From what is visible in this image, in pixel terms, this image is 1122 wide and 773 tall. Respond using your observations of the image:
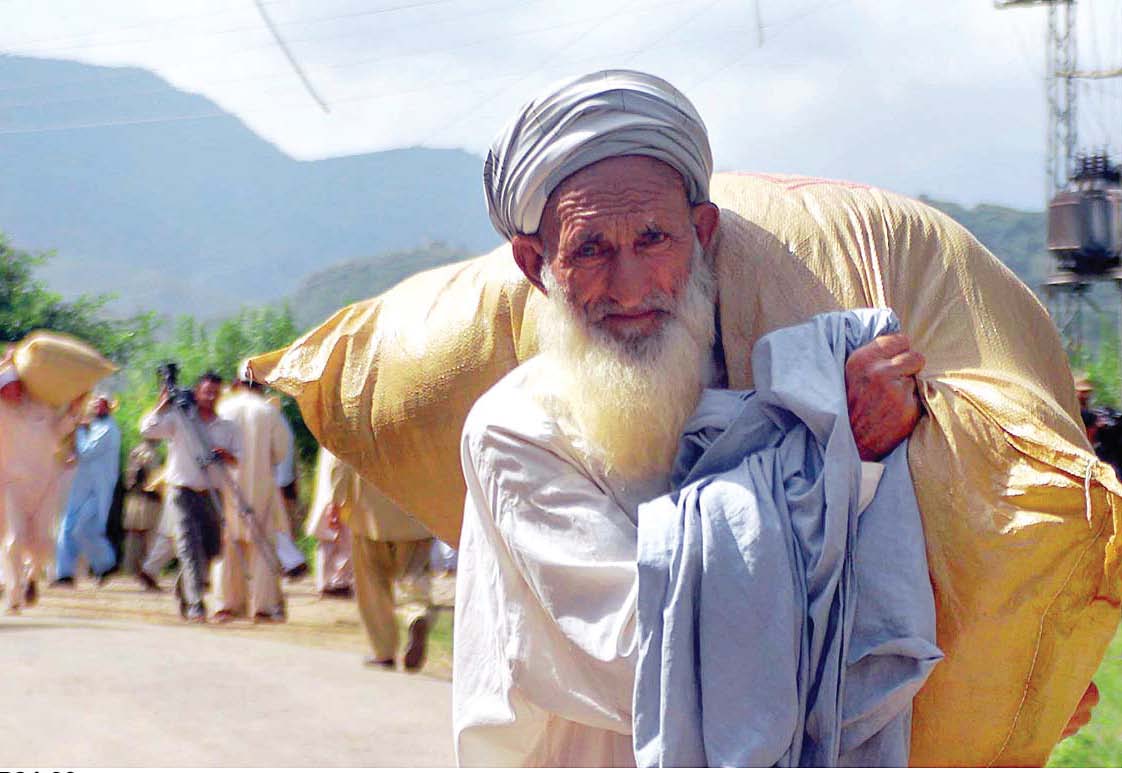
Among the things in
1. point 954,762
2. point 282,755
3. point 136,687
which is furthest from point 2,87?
point 954,762

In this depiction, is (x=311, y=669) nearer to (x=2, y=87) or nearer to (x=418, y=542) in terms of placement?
(x=418, y=542)

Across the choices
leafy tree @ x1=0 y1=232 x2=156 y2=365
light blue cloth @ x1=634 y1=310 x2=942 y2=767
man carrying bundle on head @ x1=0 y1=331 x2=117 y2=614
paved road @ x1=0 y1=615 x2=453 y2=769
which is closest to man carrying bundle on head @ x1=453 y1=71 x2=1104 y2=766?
light blue cloth @ x1=634 y1=310 x2=942 y2=767

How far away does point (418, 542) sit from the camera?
8.78m

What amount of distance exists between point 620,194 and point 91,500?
37.4 ft

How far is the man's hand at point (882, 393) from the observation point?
2518 millimetres

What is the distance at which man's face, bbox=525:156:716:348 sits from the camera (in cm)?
270

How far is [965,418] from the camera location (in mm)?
2527

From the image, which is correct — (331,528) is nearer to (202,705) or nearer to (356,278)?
(356,278)

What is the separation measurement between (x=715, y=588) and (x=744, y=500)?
0.47 feet

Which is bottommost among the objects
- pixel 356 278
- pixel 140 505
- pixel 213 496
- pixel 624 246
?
pixel 140 505

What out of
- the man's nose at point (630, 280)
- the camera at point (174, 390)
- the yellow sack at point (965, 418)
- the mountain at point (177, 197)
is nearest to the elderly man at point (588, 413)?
the man's nose at point (630, 280)

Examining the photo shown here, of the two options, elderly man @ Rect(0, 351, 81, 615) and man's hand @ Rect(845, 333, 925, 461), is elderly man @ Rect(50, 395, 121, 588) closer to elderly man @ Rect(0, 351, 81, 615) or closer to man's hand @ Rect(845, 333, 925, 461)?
elderly man @ Rect(0, 351, 81, 615)

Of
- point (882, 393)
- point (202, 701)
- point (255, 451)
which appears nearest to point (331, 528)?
point (255, 451)

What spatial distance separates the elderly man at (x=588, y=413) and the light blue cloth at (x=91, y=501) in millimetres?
11029
